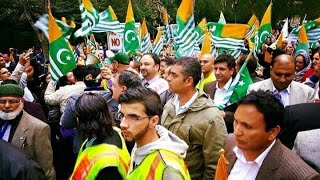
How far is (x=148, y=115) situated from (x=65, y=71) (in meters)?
3.86

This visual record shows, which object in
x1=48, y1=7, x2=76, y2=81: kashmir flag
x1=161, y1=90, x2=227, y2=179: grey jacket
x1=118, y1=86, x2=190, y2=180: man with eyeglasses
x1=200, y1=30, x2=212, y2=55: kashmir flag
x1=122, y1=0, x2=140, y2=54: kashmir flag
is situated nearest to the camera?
x1=118, y1=86, x2=190, y2=180: man with eyeglasses

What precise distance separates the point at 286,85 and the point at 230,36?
3.21m

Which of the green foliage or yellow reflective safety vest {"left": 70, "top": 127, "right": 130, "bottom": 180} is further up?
yellow reflective safety vest {"left": 70, "top": 127, "right": 130, "bottom": 180}

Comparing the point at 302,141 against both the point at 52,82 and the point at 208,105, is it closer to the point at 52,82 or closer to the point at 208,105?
the point at 208,105

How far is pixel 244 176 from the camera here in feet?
9.03

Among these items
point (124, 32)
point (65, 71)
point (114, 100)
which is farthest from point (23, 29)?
point (114, 100)

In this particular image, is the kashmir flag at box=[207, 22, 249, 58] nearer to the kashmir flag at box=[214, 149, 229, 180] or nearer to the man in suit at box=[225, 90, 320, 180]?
the man in suit at box=[225, 90, 320, 180]

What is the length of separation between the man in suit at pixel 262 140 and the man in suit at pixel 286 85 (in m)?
1.90

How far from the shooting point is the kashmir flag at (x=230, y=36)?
7574 millimetres

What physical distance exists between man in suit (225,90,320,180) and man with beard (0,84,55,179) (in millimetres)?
2128

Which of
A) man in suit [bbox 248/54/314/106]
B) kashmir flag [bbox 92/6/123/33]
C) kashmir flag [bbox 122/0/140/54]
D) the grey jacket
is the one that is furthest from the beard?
kashmir flag [bbox 92/6/123/33]

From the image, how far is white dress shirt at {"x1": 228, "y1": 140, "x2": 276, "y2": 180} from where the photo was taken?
2672 millimetres

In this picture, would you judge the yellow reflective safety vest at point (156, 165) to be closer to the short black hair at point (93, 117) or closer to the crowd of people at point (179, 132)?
the crowd of people at point (179, 132)

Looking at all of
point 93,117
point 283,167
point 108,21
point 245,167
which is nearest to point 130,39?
point 108,21
